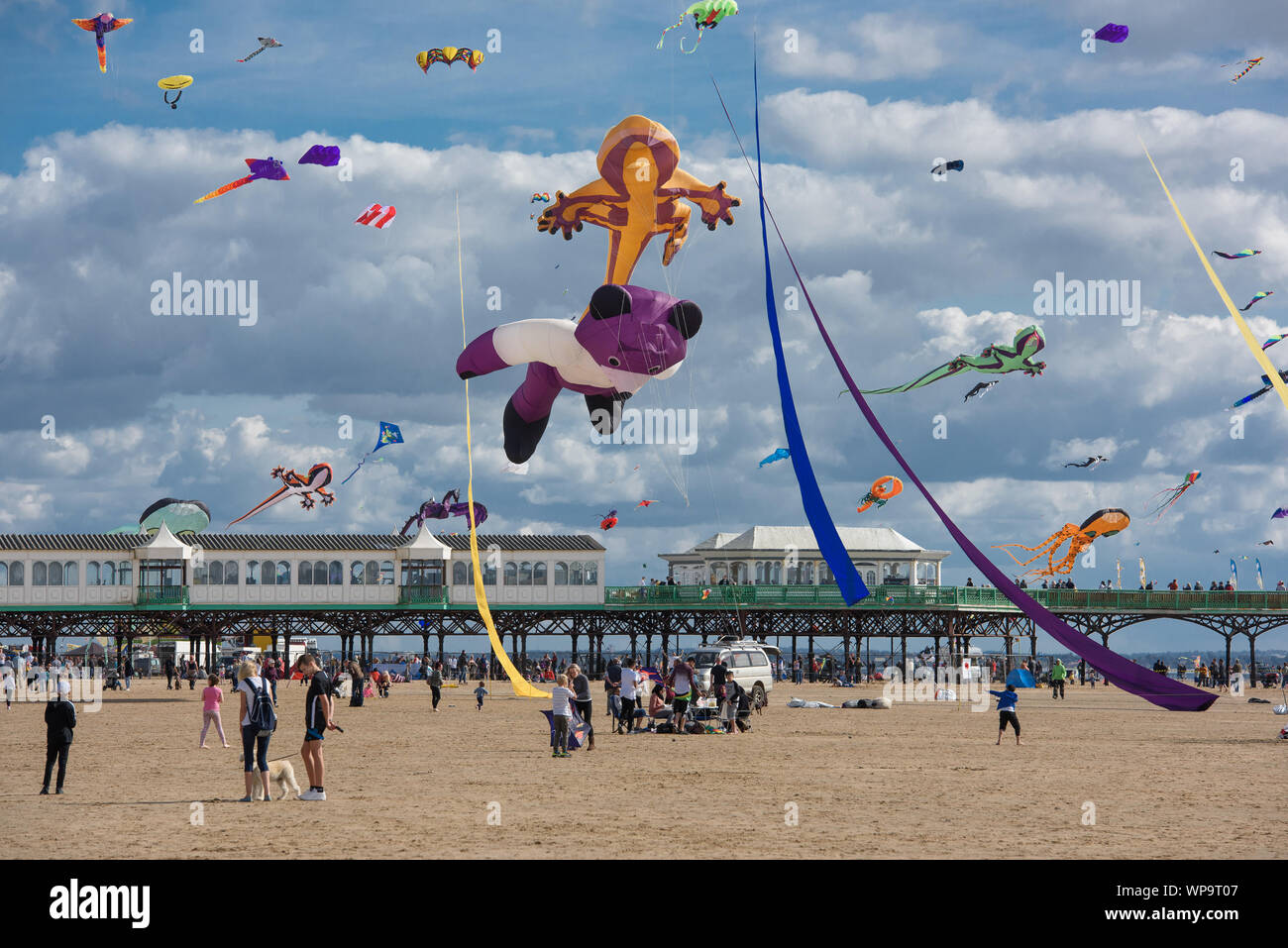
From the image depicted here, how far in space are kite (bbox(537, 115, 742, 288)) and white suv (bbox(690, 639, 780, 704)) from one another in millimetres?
13334

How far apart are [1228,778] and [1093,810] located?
517 cm

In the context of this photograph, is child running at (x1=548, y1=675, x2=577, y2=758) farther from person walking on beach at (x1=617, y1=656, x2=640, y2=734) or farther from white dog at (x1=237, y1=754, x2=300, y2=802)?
white dog at (x1=237, y1=754, x2=300, y2=802)

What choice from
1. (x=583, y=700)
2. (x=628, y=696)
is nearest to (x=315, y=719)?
(x=583, y=700)

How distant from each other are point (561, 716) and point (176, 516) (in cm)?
4671

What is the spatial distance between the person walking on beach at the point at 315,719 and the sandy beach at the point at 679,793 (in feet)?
1.10

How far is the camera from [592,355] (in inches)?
860

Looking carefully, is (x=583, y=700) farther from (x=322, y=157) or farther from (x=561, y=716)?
(x=322, y=157)

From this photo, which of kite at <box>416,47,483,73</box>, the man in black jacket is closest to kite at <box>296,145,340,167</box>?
kite at <box>416,47,483,73</box>

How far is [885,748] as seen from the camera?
81.7ft

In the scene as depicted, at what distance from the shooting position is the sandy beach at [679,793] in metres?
13.3

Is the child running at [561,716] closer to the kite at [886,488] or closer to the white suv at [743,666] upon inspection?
the white suv at [743,666]

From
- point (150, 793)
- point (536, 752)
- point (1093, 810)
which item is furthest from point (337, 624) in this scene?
point (1093, 810)

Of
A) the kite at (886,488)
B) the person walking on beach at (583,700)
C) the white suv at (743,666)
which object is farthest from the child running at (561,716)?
the kite at (886,488)
